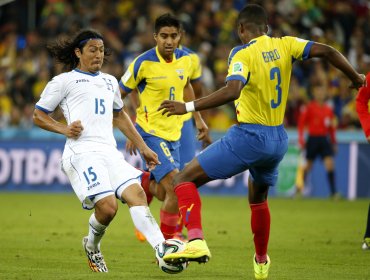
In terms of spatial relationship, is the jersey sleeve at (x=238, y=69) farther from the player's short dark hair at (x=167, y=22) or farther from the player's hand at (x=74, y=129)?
the player's short dark hair at (x=167, y=22)

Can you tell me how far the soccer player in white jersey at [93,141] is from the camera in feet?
27.7

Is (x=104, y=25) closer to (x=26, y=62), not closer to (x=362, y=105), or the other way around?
(x=26, y=62)

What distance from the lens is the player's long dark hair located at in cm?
891

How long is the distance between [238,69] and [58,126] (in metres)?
1.98

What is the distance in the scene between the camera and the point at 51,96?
8.65 m

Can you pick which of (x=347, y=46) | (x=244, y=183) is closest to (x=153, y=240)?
(x=244, y=183)

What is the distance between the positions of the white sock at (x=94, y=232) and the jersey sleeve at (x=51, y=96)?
1.16m

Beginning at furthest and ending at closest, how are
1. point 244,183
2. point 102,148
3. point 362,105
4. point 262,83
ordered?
point 244,183 < point 362,105 < point 102,148 < point 262,83

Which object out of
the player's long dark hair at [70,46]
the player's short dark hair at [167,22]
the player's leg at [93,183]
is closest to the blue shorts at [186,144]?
the player's short dark hair at [167,22]

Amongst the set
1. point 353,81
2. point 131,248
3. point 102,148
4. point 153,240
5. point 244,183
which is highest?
point 353,81

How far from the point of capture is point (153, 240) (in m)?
8.23

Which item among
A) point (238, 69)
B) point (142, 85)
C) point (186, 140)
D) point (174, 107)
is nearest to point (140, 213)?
point (174, 107)

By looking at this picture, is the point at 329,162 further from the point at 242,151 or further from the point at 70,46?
the point at 242,151

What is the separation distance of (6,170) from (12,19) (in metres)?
6.97
